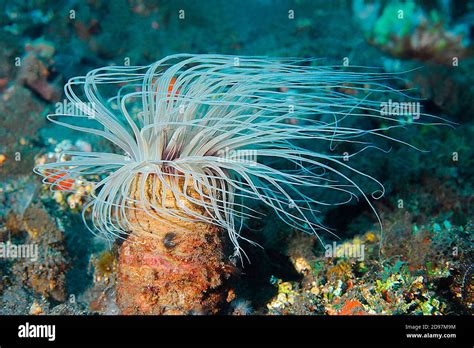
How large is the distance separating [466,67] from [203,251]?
711cm

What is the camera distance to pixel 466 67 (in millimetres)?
7742

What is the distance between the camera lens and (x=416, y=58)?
822cm

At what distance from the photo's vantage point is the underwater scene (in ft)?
11.1

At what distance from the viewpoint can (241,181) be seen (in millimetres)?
4496

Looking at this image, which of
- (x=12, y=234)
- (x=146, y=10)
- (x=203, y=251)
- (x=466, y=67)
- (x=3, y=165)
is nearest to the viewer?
(x=203, y=251)

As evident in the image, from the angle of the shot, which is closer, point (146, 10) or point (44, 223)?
point (44, 223)

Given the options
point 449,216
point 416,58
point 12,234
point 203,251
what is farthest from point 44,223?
point 416,58

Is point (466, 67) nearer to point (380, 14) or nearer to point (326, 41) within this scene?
point (380, 14)

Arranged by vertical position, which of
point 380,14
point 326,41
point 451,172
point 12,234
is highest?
point 380,14

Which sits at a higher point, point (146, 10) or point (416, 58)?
point (146, 10)

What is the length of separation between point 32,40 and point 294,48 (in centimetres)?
568

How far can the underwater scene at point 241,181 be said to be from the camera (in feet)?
11.1

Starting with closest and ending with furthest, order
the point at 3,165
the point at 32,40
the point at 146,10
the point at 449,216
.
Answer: the point at 449,216
the point at 3,165
the point at 32,40
the point at 146,10

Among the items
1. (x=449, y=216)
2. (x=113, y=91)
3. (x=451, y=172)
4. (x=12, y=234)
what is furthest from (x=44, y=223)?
(x=451, y=172)
